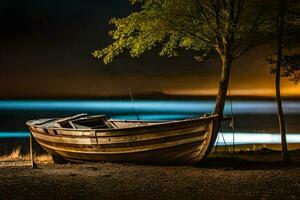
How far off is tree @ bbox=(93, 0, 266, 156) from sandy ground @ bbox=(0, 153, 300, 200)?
1906 millimetres

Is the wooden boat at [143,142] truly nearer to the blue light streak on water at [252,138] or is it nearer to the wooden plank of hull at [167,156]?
the wooden plank of hull at [167,156]

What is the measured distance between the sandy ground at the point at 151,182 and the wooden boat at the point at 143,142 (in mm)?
401

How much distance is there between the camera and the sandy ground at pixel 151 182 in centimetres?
1028

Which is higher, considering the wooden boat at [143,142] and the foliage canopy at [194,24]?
the foliage canopy at [194,24]

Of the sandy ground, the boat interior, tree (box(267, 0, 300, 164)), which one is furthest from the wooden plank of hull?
tree (box(267, 0, 300, 164))

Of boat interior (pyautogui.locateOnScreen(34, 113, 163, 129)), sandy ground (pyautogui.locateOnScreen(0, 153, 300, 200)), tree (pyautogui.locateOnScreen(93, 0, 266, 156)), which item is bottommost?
sandy ground (pyautogui.locateOnScreen(0, 153, 300, 200))

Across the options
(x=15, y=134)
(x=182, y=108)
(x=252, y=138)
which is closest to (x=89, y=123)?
(x=252, y=138)

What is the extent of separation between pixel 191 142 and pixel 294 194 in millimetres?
5034

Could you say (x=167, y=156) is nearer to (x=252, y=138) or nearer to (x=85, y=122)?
(x=85, y=122)

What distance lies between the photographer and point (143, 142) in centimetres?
1511

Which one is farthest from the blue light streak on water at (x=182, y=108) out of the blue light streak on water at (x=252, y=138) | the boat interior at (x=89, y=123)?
the boat interior at (x=89, y=123)

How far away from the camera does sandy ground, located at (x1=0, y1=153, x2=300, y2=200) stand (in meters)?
10.3

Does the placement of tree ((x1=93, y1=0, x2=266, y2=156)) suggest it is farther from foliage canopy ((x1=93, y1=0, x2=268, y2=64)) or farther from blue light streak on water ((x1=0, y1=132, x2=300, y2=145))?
blue light streak on water ((x1=0, y1=132, x2=300, y2=145))

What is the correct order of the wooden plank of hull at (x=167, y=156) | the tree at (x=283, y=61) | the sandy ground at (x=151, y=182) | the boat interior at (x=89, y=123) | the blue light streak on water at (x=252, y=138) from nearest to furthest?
the sandy ground at (x=151, y=182)
the tree at (x=283, y=61)
the wooden plank of hull at (x=167, y=156)
the boat interior at (x=89, y=123)
the blue light streak on water at (x=252, y=138)
